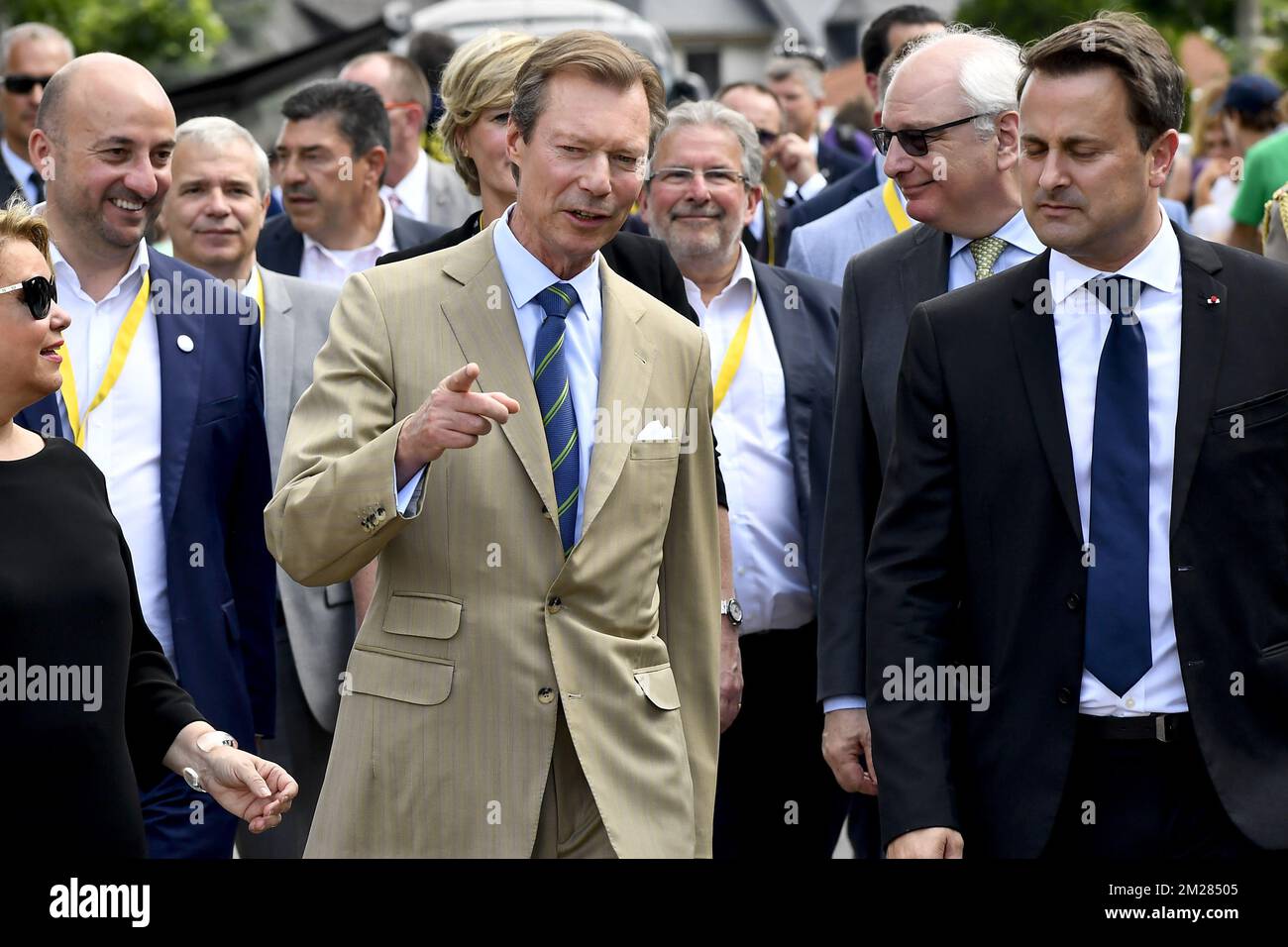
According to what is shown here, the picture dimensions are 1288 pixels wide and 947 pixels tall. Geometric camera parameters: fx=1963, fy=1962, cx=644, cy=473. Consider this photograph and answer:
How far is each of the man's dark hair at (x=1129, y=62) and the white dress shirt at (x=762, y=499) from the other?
1.77 meters

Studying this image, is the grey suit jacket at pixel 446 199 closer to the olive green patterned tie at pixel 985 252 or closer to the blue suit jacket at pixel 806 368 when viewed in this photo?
the blue suit jacket at pixel 806 368

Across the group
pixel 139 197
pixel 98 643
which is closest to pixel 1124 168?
pixel 98 643

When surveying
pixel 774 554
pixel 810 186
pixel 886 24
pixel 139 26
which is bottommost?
pixel 774 554

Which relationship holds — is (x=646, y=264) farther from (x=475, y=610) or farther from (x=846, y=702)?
(x=475, y=610)

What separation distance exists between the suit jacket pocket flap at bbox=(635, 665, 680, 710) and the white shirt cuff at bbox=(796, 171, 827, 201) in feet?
19.8

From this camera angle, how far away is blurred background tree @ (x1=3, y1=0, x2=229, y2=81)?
28.0 meters

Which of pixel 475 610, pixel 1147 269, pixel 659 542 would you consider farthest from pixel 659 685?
pixel 1147 269

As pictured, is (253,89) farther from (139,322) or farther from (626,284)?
(626,284)

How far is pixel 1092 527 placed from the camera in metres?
3.82

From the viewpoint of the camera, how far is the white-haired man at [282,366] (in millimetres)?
5957

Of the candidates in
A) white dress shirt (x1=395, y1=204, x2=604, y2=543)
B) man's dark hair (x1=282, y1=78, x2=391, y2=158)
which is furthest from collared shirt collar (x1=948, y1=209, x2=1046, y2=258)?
man's dark hair (x1=282, y1=78, x2=391, y2=158)

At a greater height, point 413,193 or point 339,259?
point 413,193

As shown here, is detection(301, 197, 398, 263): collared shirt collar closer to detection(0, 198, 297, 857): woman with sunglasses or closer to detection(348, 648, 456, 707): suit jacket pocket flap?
detection(0, 198, 297, 857): woman with sunglasses

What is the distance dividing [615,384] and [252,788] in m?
1.08
